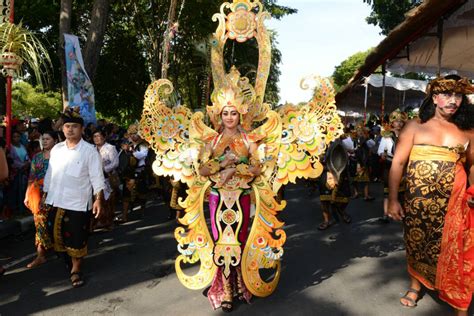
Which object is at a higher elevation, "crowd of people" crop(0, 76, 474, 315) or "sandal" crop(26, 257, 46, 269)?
"crowd of people" crop(0, 76, 474, 315)

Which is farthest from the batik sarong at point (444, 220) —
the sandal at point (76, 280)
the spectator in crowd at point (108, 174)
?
the spectator in crowd at point (108, 174)

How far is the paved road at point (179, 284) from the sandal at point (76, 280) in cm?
7

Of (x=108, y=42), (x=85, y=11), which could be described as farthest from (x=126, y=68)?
(x=85, y=11)

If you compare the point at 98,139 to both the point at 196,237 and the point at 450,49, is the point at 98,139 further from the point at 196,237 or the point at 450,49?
the point at 450,49

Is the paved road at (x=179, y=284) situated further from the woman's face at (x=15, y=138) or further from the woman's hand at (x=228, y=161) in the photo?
the woman's face at (x=15, y=138)

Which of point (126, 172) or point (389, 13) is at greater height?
point (389, 13)

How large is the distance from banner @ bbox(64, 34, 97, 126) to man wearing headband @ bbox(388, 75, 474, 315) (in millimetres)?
7169

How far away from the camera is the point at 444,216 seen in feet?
11.0

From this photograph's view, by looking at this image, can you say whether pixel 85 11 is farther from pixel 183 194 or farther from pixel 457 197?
pixel 457 197

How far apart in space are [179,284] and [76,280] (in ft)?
3.49

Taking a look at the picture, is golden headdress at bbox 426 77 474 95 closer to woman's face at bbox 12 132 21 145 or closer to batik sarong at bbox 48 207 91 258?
batik sarong at bbox 48 207 91 258

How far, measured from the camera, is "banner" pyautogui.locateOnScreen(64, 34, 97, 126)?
29.1 ft

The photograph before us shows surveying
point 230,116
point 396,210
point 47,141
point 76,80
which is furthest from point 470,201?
point 76,80

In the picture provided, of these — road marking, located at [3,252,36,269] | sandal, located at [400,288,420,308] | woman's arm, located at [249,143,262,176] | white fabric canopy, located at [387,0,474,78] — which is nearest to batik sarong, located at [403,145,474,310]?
sandal, located at [400,288,420,308]
